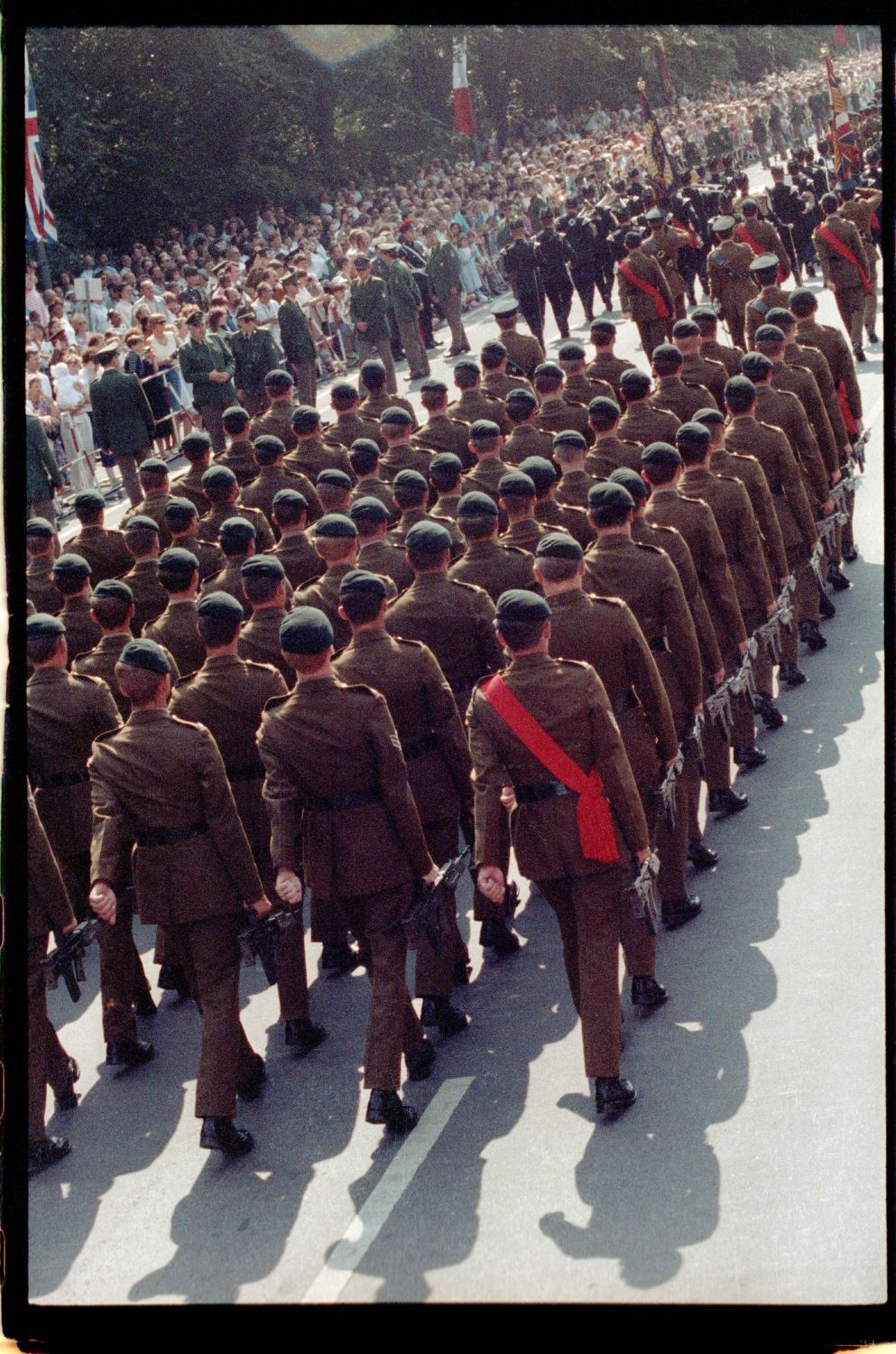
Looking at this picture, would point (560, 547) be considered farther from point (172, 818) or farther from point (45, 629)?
point (45, 629)

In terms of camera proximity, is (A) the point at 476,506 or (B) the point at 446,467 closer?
(A) the point at 476,506

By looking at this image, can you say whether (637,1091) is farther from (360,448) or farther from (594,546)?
(360,448)

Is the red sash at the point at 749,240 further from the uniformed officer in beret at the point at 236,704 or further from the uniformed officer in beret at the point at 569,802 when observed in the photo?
the uniformed officer in beret at the point at 569,802

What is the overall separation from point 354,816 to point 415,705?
719 mm

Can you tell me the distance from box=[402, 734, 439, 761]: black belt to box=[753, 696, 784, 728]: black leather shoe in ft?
10.1

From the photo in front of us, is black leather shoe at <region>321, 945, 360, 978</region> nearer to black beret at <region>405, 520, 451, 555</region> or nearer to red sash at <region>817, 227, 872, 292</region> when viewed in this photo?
black beret at <region>405, 520, 451, 555</region>

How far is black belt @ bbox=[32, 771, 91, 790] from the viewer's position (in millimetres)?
8461

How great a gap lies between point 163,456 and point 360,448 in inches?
422

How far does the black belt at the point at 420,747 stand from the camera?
7785mm

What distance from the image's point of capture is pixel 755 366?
445 inches

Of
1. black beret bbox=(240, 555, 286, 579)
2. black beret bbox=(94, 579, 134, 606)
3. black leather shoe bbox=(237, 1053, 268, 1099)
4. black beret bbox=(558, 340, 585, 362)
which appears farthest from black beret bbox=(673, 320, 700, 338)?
black leather shoe bbox=(237, 1053, 268, 1099)

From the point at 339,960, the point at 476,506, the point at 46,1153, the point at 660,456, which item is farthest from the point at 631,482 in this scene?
the point at 46,1153

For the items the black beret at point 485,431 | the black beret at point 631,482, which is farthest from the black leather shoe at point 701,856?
the black beret at point 485,431

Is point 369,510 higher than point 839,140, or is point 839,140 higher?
point 839,140
